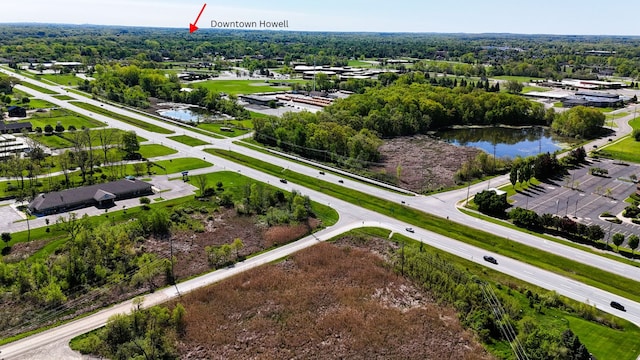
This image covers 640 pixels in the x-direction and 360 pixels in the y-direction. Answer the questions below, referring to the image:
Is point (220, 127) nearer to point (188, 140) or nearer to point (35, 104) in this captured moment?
point (188, 140)

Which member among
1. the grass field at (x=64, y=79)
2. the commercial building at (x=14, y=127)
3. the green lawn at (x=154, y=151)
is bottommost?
the green lawn at (x=154, y=151)

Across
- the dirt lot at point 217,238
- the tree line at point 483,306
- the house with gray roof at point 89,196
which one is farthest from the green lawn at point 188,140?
the tree line at point 483,306

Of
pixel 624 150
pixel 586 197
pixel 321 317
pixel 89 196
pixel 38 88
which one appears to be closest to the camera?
pixel 321 317

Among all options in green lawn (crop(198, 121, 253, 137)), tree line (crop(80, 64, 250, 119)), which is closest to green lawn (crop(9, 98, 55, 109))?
tree line (crop(80, 64, 250, 119))

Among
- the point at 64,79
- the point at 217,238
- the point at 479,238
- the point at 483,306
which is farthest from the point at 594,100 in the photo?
the point at 64,79

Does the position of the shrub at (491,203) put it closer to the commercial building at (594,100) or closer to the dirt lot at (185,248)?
the dirt lot at (185,248)
